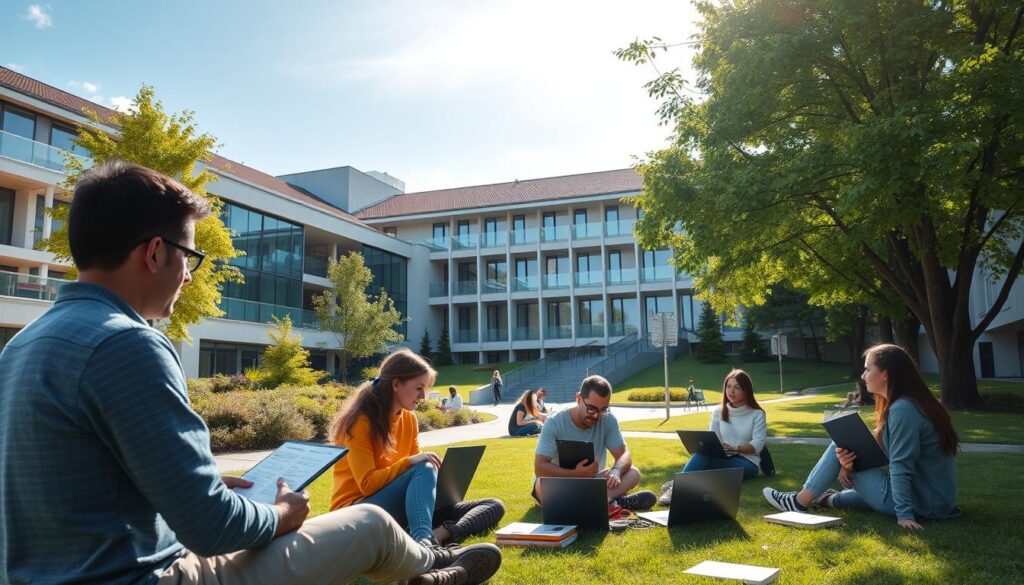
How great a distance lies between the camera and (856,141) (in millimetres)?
11859

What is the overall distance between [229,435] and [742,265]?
36.3 ft

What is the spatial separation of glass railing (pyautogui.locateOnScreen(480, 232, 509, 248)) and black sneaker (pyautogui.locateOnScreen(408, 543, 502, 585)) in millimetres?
43078

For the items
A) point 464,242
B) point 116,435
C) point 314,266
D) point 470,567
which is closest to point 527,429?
point 470,567

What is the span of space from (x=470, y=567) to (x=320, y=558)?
1.51 metres

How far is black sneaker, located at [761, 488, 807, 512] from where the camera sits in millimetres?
5805

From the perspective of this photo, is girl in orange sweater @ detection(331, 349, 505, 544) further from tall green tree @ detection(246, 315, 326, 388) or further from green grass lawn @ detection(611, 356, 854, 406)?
green grass lawn @ detection(611, 356, 854, 406)

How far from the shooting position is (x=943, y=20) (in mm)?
13086

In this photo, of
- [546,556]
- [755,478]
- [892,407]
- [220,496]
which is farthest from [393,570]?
[755,478]

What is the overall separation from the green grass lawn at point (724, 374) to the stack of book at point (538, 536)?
23.7 metres

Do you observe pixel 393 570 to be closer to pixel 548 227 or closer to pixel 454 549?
pixel 454 549

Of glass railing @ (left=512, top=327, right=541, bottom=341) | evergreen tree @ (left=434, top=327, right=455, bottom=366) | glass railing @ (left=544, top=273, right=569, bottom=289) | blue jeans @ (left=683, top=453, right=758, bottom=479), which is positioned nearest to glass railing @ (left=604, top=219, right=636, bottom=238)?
glass railing @ (left=544, top=273, right=569, bottom=289)

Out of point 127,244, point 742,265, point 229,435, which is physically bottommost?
point 229,435

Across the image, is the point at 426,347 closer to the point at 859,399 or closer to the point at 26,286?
the point at 26,286

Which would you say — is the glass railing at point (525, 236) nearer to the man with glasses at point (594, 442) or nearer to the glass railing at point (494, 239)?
the glass railing at point (494, 239)
